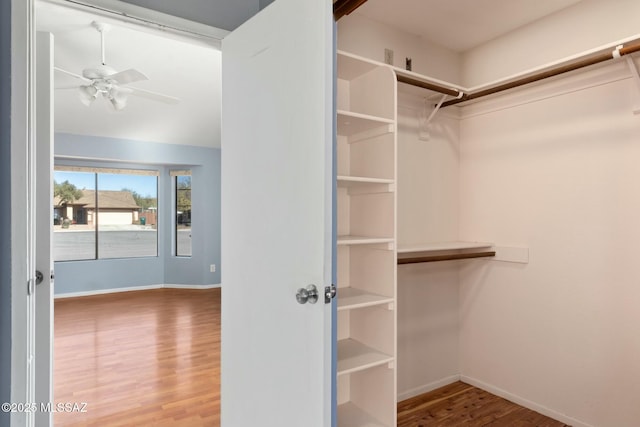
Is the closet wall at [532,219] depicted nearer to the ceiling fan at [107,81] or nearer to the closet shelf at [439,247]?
the closet shelf at [439,247]

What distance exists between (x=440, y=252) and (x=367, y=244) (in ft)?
2.59

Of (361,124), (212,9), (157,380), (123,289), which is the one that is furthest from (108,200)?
(361,124)

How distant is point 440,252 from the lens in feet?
8.27

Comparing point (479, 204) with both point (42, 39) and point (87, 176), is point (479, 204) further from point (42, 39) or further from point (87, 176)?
point (87, 176)

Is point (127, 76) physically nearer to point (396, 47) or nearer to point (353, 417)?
point (396, 47)

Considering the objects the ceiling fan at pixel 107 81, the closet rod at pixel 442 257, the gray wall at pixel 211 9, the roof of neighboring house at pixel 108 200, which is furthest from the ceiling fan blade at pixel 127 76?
the roof of neighboring house at pixel 108 200

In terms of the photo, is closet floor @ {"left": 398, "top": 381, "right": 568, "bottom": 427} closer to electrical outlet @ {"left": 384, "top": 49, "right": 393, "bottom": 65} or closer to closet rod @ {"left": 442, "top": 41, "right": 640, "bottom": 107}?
closet rod @ {"left": 442, "top": 41, "right": 640, "bottom": 107}

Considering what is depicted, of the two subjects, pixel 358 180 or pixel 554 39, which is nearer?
pixel 358 180

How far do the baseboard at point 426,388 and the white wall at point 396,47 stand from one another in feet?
7.18

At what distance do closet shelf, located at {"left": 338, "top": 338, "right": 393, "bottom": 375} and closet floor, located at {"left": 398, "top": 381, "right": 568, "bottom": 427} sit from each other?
64cm

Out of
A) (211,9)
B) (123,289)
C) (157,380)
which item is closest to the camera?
(211,9)

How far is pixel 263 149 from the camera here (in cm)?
149

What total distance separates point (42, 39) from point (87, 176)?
4.91 metres

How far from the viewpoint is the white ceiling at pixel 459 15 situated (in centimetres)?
212
